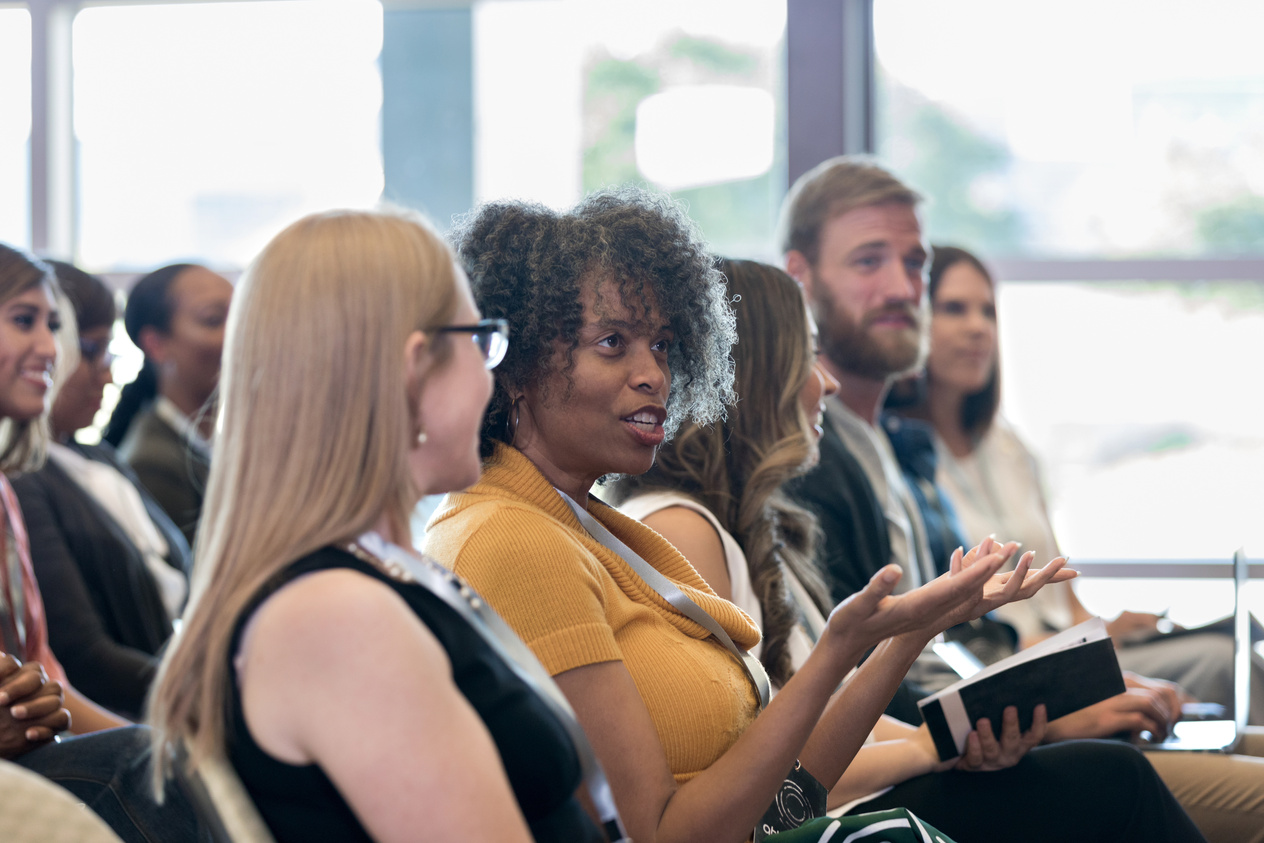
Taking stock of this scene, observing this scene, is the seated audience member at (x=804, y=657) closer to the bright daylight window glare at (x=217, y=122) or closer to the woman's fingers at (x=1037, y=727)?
the woman's fingers at (x=1037, y=727)

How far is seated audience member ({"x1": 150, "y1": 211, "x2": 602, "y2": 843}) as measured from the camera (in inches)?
32.8

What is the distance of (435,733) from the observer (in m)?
0.84

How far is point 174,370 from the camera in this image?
11.2 feet

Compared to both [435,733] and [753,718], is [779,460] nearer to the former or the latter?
[753,718]

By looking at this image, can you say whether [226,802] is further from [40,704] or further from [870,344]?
[870,344]

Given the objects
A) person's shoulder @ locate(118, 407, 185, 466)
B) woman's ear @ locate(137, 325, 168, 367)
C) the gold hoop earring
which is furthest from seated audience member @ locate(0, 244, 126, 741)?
the gold hoop earring

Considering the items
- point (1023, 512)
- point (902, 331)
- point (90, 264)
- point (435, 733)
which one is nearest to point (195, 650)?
point (435, 733)

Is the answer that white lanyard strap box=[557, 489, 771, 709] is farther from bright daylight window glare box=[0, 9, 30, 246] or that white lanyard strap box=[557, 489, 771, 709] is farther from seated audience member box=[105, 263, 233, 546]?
bright daylight window glare box=[0, 9, 30, 246]

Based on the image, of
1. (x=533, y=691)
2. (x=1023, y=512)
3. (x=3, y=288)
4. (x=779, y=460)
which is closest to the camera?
(x=533, y=691)

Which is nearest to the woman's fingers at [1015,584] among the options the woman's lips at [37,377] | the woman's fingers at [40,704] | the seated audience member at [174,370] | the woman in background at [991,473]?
the woman in background at [991,473]

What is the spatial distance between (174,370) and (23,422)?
1043 mm

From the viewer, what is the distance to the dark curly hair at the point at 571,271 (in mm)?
1438

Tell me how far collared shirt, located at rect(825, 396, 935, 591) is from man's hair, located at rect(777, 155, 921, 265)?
0.48 m

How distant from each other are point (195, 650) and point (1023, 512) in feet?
8.70
